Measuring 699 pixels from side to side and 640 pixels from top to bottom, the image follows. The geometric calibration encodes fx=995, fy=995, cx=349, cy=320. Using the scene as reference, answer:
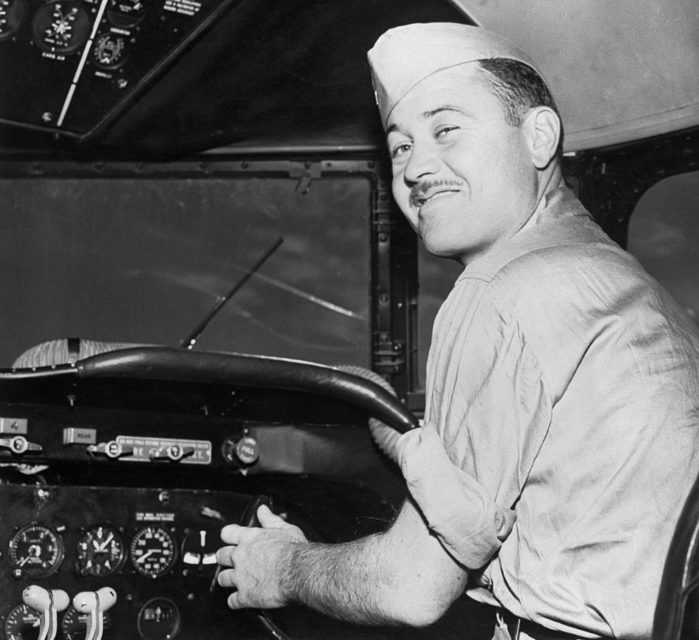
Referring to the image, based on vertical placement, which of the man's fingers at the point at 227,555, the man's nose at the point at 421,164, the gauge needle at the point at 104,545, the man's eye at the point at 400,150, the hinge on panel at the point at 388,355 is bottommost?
the gauge needle at the point at 104,545

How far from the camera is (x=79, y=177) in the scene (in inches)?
120

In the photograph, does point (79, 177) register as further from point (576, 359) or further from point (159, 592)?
point (576, 359)

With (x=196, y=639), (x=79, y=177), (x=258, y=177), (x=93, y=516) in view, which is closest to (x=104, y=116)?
(x=79, y=177)

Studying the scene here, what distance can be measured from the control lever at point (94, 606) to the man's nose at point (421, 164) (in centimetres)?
109

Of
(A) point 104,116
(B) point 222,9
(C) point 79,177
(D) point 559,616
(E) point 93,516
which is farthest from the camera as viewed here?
(C) point 79,177

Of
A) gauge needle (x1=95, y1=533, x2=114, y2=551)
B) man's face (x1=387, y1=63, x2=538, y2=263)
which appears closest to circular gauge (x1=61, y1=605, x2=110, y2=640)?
gauge needle (x1=95, y1=533, x2=114, y2=551)

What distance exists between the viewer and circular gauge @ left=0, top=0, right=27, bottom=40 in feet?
7.97

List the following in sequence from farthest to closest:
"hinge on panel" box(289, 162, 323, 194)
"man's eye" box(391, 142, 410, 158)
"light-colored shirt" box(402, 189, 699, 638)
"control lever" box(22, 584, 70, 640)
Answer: "hinge on panel" box(289, 162, 323, 194), "control lever" box(22, 584, 70, 640), "man's eye" box(391, 142, 410, 158), "light-colored shirt" box(402, 189, 699, 638)

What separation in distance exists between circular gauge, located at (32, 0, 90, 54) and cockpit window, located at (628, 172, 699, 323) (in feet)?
5.29

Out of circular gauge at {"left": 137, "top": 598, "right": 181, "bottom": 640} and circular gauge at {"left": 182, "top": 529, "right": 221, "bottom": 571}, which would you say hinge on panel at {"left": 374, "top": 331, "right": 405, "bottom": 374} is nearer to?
circular gauge at {"left": 182, "top": 529, "right": 221, "bottom": 571}

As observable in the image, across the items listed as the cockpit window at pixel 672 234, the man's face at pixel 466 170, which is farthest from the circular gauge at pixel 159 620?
the cockpit window at pixel 672 234

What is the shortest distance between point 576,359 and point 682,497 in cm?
25

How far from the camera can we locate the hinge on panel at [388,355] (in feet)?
10.1

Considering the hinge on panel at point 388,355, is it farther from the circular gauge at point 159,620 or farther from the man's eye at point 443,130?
the man's eye at point 443,130
